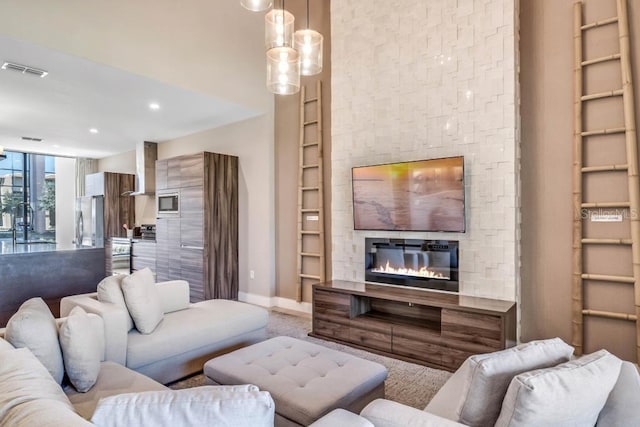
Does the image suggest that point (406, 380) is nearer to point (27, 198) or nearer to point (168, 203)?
point (168, 203)

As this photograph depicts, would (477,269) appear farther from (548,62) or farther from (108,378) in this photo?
(108,378)

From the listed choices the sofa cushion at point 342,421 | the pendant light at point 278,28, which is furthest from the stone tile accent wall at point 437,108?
the sofa cushion at point 342,421

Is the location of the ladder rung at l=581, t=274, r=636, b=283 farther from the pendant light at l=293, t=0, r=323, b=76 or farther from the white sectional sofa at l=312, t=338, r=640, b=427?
the pendant light at l=293, t=0, r=323, b=76

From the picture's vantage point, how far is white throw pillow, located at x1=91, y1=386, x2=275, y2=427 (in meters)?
0.99

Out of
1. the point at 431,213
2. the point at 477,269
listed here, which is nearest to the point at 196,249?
the point at 431,213

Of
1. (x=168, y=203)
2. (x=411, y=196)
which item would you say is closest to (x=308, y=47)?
(x=411, y=196)

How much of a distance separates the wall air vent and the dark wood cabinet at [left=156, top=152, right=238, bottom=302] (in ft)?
Answer: 6.71

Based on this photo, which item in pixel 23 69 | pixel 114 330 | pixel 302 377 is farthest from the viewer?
pixel 23 69

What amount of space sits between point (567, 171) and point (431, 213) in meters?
1.17

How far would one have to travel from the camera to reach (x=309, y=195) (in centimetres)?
→ 499

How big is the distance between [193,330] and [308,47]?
2342 millimetres

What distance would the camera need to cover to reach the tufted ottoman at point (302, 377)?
1826 mm

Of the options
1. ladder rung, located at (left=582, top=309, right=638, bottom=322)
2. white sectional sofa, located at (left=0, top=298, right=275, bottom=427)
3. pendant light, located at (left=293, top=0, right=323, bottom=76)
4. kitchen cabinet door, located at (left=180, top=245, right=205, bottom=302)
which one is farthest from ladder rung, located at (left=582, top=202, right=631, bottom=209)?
kitchen cabinet door, located at (left=180, top=245, right=205, bottom=302)

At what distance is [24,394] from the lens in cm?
109
